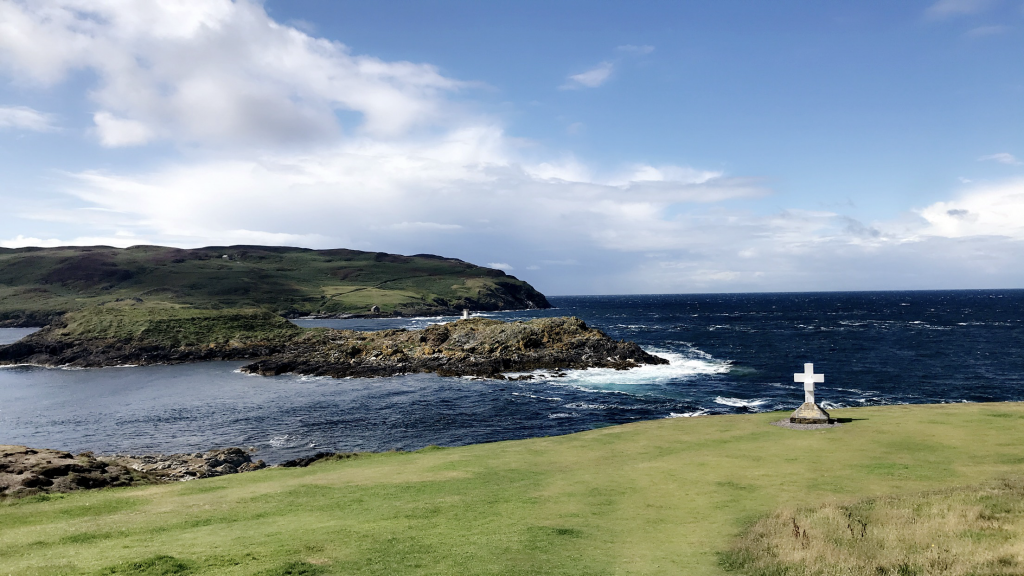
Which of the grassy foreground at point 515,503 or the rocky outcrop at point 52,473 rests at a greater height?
the grassy foreground at point 515,503

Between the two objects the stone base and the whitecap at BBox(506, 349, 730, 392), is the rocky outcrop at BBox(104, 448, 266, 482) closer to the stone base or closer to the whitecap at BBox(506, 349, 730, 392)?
the stone base

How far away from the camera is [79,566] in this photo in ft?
39.9

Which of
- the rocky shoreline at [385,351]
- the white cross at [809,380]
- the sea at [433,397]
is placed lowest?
the sea at [433,397]

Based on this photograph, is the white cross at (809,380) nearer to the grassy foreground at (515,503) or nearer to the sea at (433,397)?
the grassy foreground at (515,503)

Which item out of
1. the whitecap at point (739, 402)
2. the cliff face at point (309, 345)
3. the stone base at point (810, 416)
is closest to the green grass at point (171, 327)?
the cliff face at point (309, 345)

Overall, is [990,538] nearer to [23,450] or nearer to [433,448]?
[433,448]

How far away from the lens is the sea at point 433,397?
43062mm

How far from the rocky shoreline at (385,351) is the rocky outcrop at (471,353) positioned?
0.45ft

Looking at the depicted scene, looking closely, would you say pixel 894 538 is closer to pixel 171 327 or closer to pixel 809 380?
pixel 809 380

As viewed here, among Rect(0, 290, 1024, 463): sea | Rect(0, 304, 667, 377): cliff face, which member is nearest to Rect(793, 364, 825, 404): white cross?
Rect(0, 290, 1024, 463): sea

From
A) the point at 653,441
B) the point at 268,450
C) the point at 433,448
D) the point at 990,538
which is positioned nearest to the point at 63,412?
the point at 268,450

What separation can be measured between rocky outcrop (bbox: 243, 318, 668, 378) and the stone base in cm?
4356

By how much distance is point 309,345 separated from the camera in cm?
9625

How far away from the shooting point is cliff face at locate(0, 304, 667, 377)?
2980 inches
